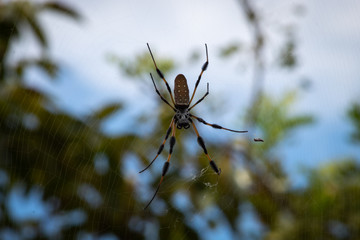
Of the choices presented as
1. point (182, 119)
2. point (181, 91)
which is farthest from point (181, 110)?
point (181, 91)

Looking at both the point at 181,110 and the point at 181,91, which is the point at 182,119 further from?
the point at 181,91

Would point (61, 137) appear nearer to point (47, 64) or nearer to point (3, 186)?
point (3, 186)

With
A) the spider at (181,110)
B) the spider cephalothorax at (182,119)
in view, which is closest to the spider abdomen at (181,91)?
the spider at (181,110)

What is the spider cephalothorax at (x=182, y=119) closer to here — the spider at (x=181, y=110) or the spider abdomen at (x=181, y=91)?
the spider at (x=181, y=110)

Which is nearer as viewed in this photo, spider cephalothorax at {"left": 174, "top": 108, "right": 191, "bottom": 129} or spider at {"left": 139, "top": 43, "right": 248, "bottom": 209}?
spider at {"left": 139, "top": 43, "right": 248, "bottom": 209}

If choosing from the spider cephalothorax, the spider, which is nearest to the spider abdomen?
the spider

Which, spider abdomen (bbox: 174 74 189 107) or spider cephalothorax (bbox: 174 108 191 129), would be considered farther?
spider cephalothorax (bbox: 174 108 191 129)

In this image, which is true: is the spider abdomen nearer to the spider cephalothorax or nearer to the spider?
the spider

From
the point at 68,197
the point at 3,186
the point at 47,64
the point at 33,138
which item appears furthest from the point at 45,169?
the point at 47,64
